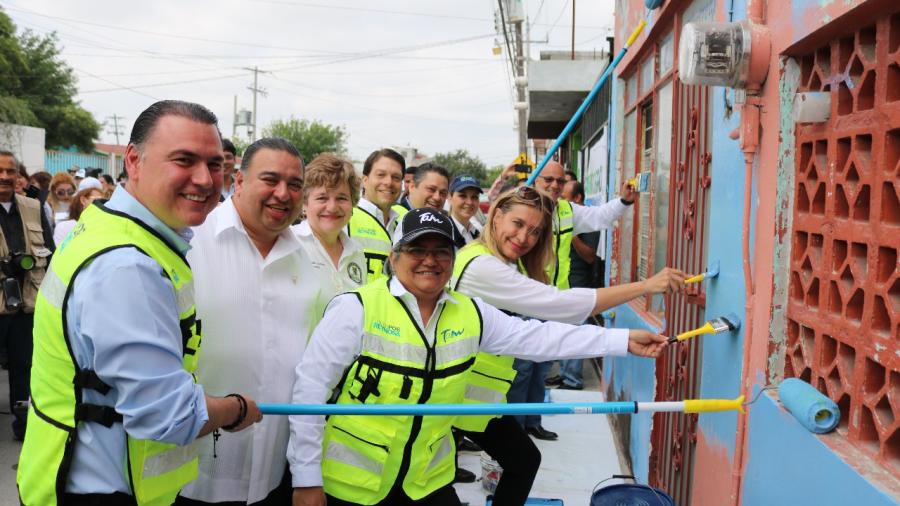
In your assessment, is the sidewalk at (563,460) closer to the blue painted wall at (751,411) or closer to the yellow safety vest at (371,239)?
the yellow safety vest at (371,239)

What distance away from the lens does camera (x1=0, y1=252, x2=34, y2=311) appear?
5.20 metres

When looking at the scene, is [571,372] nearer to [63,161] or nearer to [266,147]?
[266,147]

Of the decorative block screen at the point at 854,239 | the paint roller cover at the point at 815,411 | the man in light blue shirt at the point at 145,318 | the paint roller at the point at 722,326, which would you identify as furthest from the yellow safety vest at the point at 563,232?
the man in light blue shirt at the point at 145,318

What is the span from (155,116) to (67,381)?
672 millimetres

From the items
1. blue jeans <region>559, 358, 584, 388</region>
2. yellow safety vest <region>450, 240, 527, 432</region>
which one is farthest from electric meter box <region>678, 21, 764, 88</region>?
blue jeans <region>559, 358, 584, 388</region>

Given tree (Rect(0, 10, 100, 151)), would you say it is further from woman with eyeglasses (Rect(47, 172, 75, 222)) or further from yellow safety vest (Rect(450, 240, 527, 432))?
yellow safety vest (Rect(450, 240, 527, 432))

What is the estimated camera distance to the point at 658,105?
4602mm

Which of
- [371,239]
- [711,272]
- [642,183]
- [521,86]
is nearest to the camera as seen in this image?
[711,272]

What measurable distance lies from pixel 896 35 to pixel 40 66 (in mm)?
39828

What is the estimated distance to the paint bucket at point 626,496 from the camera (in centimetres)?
322

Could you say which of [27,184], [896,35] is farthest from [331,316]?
[27,184]

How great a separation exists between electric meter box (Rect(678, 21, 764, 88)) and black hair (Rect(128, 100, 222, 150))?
59.4 inches

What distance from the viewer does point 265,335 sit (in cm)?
259

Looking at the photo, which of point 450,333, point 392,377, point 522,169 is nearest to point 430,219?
point 450,333
